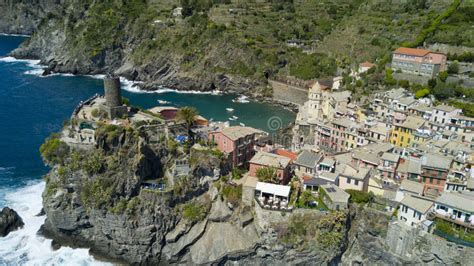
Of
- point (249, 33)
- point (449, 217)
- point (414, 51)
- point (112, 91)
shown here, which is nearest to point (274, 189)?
point (449, 217)

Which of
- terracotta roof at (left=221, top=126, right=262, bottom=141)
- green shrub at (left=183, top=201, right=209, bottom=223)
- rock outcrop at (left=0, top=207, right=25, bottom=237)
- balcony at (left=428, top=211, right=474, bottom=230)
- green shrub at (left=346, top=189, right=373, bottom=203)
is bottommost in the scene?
rock outcrop at (left=0, top=207, right=25, bottom=237)

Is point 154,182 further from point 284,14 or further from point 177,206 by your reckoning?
point 284,14

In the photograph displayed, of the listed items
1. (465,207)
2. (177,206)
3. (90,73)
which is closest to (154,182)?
(177,206)

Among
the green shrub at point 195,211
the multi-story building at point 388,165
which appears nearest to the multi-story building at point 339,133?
the multi-story building at point 388,165

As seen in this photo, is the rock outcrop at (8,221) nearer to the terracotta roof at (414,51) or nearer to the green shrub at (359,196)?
the green shrub at (359,196)

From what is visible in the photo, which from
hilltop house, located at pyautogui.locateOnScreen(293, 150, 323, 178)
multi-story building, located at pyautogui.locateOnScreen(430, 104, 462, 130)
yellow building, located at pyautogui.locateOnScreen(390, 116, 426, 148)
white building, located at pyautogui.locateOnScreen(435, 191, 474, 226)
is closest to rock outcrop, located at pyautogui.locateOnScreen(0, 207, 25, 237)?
hilltop house, located at pyautogui.locateOnScreen(293, 150, 323, 178)

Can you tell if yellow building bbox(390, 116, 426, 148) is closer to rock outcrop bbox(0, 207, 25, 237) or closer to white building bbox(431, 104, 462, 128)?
white building bbox(431, 104, 462, 128)
